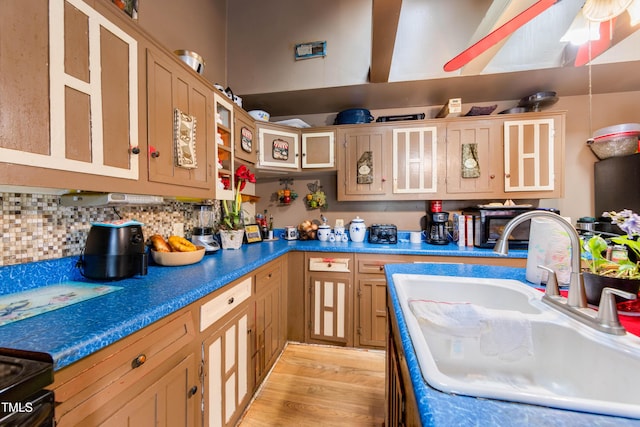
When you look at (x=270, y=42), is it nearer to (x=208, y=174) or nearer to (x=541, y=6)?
(x=208, y=174)

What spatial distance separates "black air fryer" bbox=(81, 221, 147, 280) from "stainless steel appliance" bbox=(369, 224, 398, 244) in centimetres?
191

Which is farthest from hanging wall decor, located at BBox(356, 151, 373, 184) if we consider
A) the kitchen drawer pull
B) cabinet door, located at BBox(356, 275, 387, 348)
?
Answer: the kitchen drawer pull

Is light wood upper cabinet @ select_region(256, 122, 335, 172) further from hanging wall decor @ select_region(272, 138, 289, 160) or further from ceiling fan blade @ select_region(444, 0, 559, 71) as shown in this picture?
ceiling fan blade @ select_region(444, 0, 559, 71)

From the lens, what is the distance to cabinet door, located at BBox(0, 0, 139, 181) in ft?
2.37

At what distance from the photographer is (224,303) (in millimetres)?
1201

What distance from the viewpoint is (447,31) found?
2039 mm

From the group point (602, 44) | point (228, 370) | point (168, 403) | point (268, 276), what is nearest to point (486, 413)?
point (168, 403)

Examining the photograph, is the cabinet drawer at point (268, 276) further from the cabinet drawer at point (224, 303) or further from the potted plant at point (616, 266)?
the potted plant at point (616, 266)

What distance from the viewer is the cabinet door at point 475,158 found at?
222 cm

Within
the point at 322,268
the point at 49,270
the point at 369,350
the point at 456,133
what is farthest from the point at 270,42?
the point at 369,350

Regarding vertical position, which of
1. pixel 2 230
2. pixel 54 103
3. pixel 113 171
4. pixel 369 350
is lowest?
pixel 369 350

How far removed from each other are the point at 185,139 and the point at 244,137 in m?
0.73

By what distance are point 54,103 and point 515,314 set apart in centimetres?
162

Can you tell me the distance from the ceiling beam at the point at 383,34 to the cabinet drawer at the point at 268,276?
1.72 metres
